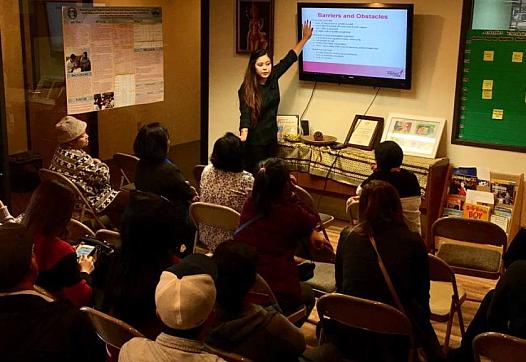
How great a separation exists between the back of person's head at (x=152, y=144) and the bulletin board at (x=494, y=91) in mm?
2417

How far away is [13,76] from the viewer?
495cm

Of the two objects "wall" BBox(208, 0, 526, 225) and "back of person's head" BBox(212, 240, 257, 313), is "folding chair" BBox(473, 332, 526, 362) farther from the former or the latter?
"wall" BBox(208, 0, 526, 225)

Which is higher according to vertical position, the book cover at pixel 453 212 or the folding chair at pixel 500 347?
the folding chair at pixel 500 347

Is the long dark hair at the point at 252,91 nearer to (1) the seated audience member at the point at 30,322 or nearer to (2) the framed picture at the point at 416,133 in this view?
(2) the framed picture at the point at 416,133

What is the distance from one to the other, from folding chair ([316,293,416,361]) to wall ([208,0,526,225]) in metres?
2.93

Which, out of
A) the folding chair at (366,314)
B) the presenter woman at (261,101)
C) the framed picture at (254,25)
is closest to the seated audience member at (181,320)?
the folding chair at (366,314)

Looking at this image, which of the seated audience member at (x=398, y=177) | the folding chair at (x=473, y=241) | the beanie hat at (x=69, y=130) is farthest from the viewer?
the beanie hat at (x=69, y=130)

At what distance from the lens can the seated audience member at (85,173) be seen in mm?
4402

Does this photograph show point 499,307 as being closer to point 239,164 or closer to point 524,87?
point 239,164

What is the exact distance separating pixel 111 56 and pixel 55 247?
3.15 metres

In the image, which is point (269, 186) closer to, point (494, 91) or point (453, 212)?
point (453, 212)

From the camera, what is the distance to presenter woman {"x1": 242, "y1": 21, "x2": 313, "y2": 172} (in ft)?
17.9

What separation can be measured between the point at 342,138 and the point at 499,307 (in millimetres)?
3373

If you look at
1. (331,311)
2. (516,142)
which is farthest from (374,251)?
(516,142)
